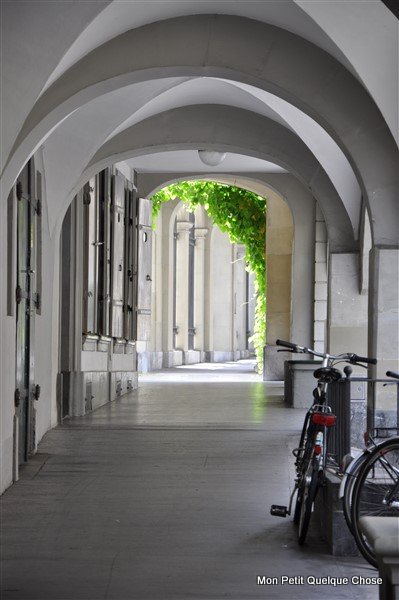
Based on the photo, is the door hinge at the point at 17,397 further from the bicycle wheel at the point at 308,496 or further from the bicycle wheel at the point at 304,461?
the bicycle wheel at the point at 308,496

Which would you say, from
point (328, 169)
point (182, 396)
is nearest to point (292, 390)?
point (182, 396)

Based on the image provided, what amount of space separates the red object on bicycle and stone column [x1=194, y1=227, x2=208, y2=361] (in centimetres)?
2821

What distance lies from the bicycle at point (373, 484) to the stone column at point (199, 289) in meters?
28.7

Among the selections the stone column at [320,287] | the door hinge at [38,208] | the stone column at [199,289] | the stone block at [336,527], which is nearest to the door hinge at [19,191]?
the door hinge at [38,208]

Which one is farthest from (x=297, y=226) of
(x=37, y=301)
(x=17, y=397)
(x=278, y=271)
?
(x=17, y=397)

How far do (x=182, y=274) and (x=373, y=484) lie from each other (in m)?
27.0

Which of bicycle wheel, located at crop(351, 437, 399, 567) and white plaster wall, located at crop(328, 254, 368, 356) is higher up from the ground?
white plaster wall, located at crop(328, 254, 368, 356)

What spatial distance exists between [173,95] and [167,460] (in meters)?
4.95

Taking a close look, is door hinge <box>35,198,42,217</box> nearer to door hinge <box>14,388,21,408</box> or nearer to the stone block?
door hinge <box>14,388,21,408</box>

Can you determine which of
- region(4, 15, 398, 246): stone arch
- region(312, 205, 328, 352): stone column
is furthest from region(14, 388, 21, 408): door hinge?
region(312, 205, 328, 352): stone column

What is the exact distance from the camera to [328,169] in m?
12.8

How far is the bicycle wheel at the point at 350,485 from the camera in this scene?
17.0 feet

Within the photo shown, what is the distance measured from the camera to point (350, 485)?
521 cm

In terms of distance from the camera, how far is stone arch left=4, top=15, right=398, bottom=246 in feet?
29.1
